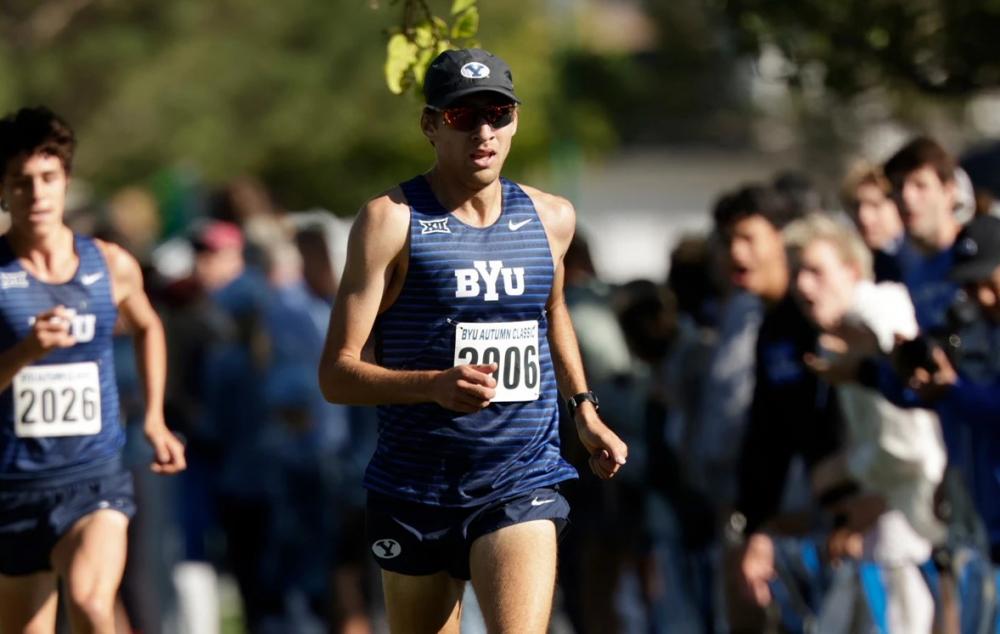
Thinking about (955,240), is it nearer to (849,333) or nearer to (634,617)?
(849,333)

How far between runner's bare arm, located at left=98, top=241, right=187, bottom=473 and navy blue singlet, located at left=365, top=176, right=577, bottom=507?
5.35ft

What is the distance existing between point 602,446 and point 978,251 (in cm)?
208

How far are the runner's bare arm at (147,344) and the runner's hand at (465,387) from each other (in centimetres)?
225

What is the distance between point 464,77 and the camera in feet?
23.7

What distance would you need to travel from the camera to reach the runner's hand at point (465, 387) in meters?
6.75

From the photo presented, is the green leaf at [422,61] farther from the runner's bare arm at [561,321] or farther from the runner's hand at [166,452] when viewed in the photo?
the runner's hand at [166,452]

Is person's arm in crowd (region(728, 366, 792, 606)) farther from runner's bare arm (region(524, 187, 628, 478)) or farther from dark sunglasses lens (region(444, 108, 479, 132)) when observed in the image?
dark sunglasses lens (region(444, 108, 479, 132))

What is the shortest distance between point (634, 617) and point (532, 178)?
46.2m

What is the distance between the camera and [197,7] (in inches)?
1938

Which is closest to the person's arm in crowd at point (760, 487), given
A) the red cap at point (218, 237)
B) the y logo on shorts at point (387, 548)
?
the y logo on shorts at point (387, 548)

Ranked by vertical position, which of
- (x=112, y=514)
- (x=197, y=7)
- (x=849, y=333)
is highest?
(x=197, y=7)

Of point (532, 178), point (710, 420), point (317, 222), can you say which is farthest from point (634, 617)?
point (532, 178)

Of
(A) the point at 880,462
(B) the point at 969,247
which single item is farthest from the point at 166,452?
(B) the point at 969,247

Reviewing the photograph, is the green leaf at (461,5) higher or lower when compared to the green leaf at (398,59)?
higher
